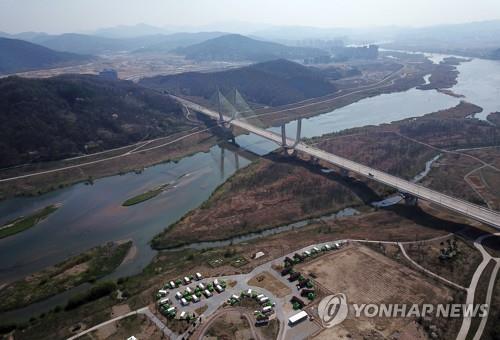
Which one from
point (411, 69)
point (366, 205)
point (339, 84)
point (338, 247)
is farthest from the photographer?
point (411, 69)

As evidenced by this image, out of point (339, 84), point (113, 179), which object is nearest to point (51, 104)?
point (113, 179)

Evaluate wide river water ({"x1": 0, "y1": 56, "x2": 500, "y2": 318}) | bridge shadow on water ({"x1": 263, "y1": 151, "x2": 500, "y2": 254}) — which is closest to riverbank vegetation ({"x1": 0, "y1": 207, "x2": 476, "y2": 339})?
bridge shadow on water ({"x1": 263, "y1": 151, "x2": 500, "y2": 254})

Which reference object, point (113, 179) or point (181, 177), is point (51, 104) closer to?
point (113, 179)

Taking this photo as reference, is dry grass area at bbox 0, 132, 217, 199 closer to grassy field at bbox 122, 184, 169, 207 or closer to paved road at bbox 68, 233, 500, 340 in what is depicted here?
grassy field at bbox 122, 184, 169, 207

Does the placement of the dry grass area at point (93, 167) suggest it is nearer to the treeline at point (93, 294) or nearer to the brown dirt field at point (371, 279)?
the treeline at point (93, 294)

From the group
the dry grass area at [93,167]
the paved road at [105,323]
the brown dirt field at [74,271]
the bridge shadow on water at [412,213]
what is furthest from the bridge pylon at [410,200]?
the dry grass area at [93,167]

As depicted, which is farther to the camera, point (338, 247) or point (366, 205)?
point (366, 205)
